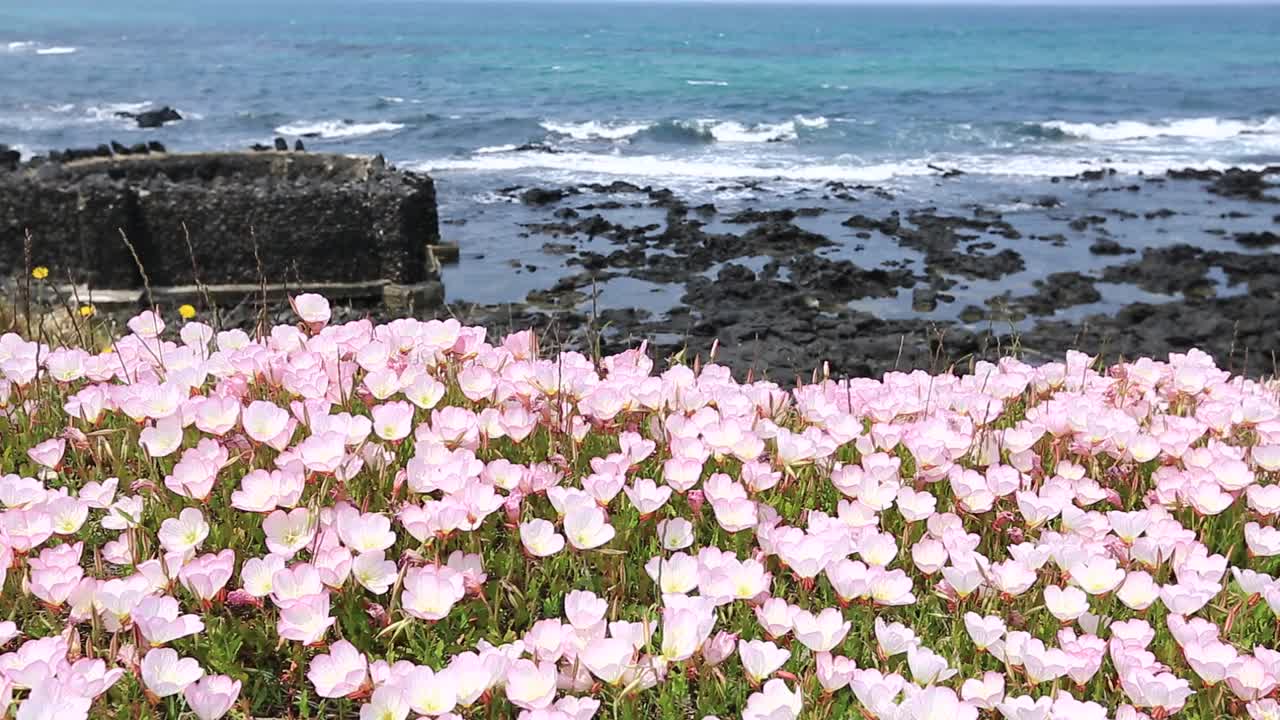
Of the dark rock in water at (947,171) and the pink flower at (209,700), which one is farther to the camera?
the dark rock in water at (947,171)

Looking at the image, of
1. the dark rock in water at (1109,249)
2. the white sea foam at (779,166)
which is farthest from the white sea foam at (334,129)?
the dark rock in water at (1109,249)

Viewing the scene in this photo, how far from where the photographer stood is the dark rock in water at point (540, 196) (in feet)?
85.3

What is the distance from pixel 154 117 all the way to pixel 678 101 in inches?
927

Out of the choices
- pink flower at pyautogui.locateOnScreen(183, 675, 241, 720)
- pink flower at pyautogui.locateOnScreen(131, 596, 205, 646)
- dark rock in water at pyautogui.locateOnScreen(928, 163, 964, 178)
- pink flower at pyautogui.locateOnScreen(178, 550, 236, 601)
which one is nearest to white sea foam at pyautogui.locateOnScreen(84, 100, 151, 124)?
dark rock in water at pyautogui.locateOnScreen(928, 163, 964, 178)

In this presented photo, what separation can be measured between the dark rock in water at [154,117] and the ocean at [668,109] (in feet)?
2.49

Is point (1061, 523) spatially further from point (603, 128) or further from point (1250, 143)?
point (1250, 143)

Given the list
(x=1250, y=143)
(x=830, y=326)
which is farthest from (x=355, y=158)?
(x=1250, y=143)

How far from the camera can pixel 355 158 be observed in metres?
17.2

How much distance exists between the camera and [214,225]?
14602mm

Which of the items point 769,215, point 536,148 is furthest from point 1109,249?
point 536,148

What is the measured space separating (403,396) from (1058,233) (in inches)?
887

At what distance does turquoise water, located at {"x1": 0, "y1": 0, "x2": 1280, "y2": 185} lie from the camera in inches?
1407

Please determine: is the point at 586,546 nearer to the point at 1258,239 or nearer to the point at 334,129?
the point at 1258,239

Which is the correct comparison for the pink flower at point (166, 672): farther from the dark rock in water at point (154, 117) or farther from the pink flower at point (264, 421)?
the dark rock in water at point (154, 117)
